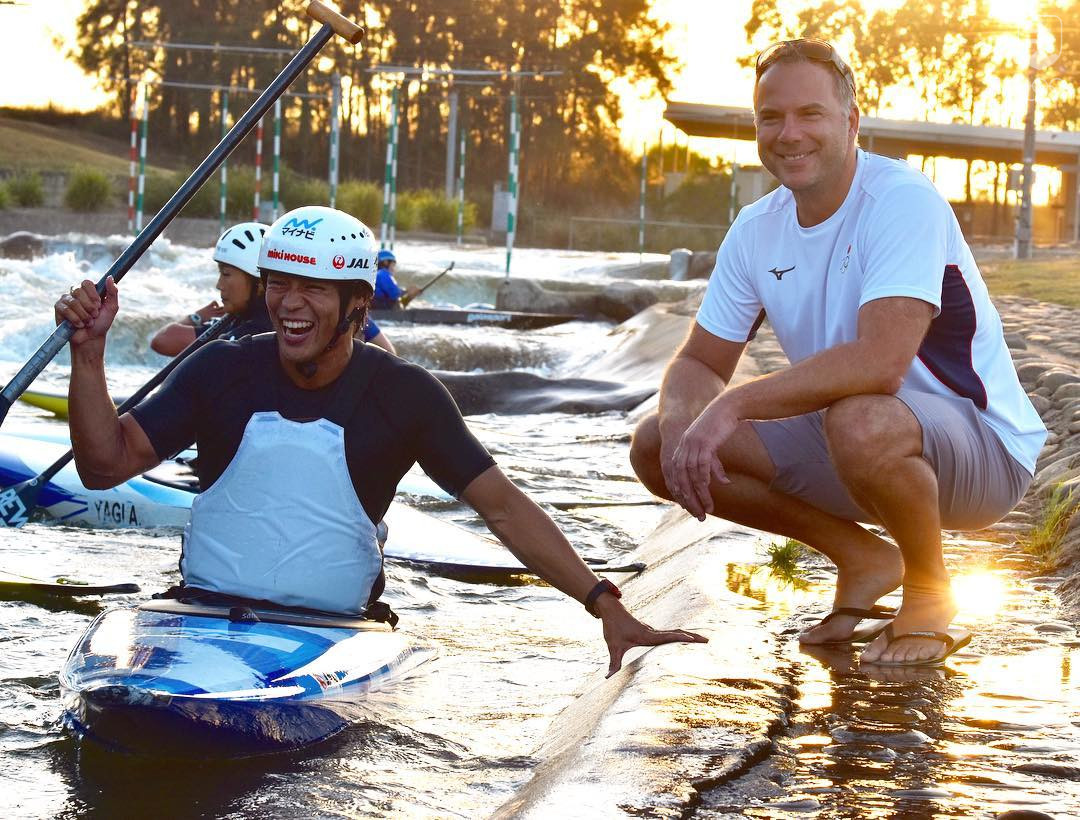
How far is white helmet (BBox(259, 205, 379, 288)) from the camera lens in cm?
408

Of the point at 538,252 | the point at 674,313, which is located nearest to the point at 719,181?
the point at 538,252

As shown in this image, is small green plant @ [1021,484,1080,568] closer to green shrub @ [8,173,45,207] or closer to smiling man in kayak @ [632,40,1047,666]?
smiling man in kayak @ [632,40,1047,666]

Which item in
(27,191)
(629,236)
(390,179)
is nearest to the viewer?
(390,179)

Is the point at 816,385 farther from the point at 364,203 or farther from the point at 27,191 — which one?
the point at 27,191

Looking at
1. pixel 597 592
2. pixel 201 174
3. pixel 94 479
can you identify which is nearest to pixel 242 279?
pixel 201 174

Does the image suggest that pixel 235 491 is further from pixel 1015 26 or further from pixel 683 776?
pixel 1015 26

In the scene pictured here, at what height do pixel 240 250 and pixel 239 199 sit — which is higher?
pixel 239 199

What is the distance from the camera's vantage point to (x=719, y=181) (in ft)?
158

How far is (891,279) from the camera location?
12.2 feet

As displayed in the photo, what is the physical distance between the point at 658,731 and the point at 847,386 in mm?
995

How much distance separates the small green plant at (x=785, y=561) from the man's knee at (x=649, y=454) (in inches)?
36.0

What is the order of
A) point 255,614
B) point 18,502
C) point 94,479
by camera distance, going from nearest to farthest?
1. point 94,479
2. point 255,614
3. point 18,502

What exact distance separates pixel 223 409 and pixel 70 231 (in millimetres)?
32489

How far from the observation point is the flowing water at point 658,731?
3.00m
